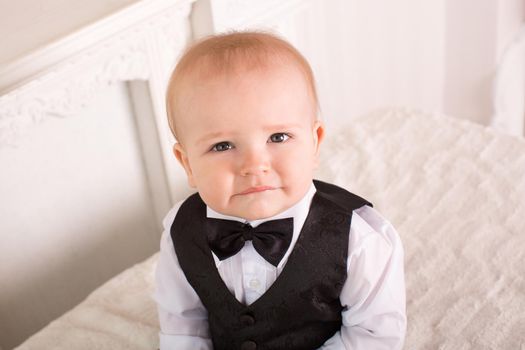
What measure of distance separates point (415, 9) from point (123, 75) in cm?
121

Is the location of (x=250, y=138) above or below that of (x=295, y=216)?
above

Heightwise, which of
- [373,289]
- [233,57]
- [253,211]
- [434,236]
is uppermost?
[233,57]

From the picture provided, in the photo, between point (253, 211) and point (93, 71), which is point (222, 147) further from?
point (93, 71)

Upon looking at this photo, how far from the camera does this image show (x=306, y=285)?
1.03 m

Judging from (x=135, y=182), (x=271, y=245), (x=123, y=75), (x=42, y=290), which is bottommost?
(x=42, y=290)

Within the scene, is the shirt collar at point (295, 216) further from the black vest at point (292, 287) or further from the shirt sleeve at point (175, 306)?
the shirt sleeve at point (175, 306)

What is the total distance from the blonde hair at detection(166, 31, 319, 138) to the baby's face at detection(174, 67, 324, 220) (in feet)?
0.04

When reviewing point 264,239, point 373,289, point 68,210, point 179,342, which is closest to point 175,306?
point 179,342

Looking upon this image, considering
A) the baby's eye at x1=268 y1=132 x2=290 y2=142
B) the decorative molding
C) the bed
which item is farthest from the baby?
the decorative molding

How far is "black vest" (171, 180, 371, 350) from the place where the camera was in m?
1.02

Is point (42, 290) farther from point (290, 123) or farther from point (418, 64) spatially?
point (418, 64)

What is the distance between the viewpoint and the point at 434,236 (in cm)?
136

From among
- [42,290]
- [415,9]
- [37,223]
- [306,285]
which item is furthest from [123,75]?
[415,9]

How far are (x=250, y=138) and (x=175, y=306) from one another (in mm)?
331
